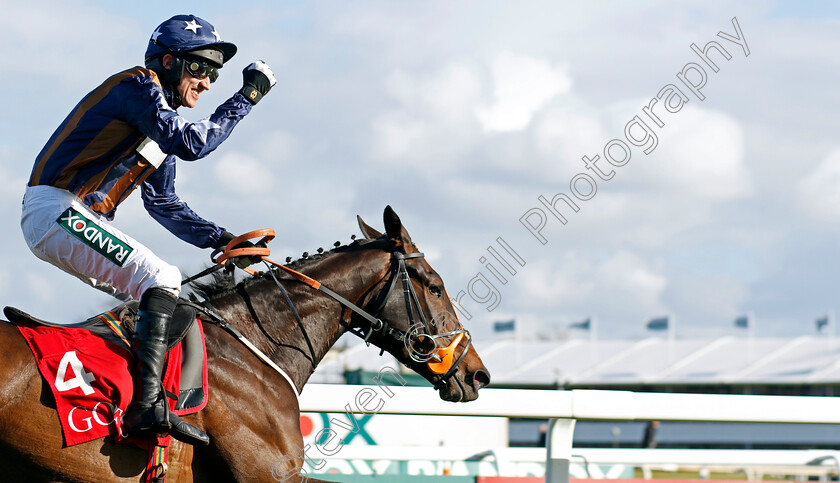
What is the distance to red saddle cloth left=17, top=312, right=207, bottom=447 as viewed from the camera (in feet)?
10.9

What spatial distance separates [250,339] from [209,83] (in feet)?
3.81

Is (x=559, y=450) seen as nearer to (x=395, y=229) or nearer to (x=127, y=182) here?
(x=395, y=229)

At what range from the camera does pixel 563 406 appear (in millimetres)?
4414

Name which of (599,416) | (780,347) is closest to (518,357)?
(780,347)

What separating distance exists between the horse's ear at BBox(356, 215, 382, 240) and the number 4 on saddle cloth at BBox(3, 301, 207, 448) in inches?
43.9

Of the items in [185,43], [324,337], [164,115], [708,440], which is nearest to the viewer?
[164,115]

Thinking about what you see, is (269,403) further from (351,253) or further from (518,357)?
(518,357)

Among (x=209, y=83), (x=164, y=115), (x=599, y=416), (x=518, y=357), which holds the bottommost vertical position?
(x=599, y=416)

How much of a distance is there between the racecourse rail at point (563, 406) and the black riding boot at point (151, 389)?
88 centimetres

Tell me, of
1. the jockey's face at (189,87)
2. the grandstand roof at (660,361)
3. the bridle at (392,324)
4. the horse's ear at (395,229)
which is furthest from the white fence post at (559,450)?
the grandstand roof at (660,361)

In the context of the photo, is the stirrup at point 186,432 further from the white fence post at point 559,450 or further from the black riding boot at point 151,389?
the white fence post at point 559,450

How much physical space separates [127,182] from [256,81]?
703 millimetres

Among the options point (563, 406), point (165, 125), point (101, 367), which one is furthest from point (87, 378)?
point (563, 406)

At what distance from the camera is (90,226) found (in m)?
3.65
